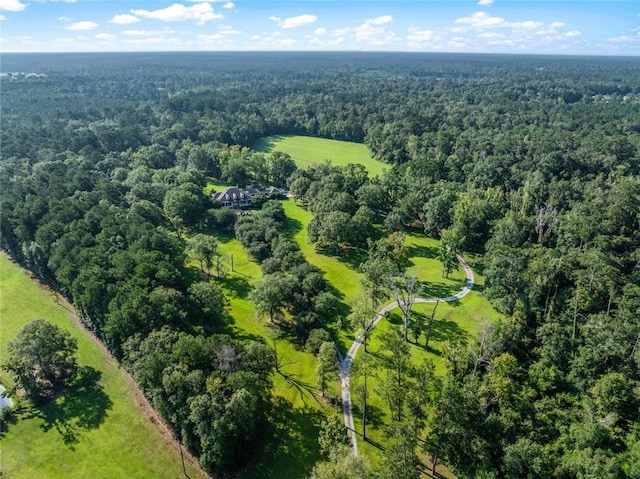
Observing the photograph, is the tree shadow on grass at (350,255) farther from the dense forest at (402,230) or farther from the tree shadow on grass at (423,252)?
the tree shadow on grass at (423,252)

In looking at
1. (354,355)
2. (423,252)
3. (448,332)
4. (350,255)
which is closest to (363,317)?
(354,355)

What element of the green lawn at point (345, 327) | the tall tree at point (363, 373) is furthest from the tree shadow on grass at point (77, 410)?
the tall tree at point (363, 373)

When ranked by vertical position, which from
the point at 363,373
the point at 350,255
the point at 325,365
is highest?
the point at 363,373

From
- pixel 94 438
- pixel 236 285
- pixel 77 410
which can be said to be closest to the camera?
pixel 94 438

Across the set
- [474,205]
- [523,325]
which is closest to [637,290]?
[523,325]

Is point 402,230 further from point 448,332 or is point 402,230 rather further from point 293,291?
point 293,291

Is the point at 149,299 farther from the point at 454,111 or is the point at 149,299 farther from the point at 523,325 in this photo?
the point at 454,111
